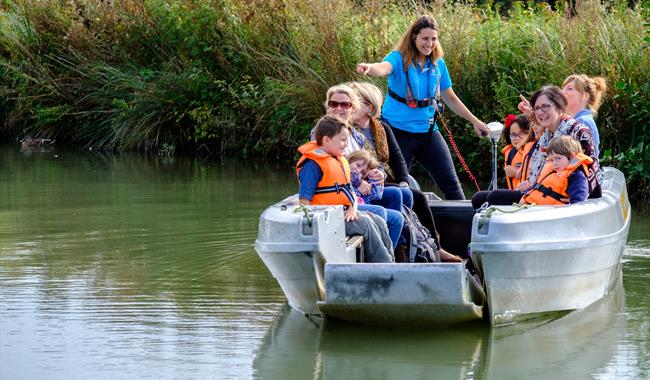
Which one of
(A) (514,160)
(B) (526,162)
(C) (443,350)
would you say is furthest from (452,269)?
(A) (514,160)

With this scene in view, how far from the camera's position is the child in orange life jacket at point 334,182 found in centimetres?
698

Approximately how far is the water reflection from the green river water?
1cm

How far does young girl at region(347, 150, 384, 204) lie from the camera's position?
7.43m

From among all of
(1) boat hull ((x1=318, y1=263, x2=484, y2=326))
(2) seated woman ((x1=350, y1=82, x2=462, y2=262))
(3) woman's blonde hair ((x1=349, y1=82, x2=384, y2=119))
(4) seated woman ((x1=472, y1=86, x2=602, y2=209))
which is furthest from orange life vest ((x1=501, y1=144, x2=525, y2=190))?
(1) boat hull ((x1=318, y1=263, x2=484, y2=326))

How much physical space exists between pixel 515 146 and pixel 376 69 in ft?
4.90

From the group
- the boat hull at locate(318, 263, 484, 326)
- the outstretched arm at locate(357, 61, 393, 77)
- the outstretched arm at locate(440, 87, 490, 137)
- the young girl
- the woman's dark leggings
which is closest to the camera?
the boat hull at locate(318, 263, 484, 326)

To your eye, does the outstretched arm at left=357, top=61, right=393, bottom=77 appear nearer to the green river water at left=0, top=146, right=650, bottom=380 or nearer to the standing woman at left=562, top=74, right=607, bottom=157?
the standing woman at left=562, top=74, right=607, bottom=157

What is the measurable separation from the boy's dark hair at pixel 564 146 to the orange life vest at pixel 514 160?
4.78ft

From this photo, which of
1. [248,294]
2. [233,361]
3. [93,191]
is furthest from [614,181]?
[93,191]

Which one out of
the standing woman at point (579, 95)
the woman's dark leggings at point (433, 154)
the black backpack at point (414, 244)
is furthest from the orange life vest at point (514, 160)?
the black backpack at point (414, 244)

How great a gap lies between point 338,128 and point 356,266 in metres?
0.98

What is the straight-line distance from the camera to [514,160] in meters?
9.14

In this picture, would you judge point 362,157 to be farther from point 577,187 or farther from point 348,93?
point 577,187

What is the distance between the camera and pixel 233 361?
20.7 ft
